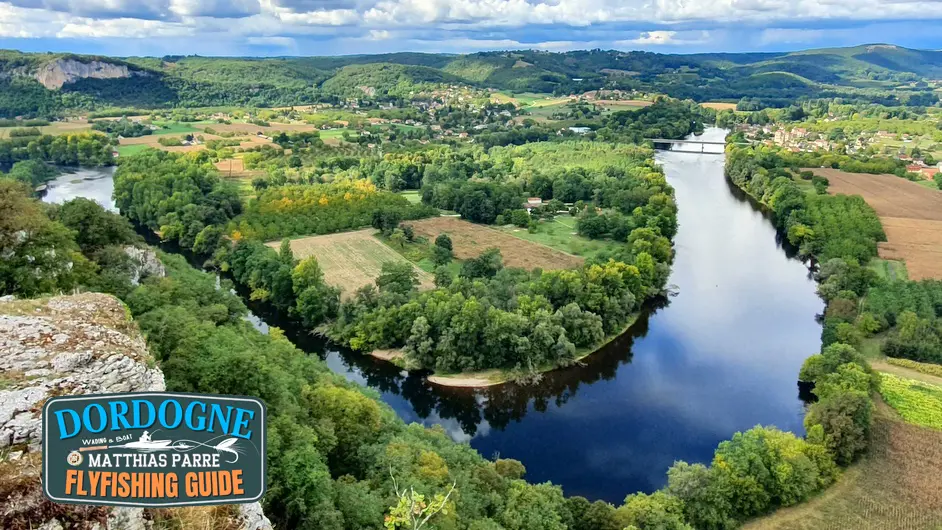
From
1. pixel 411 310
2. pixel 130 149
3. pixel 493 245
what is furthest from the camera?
pixel 130 149

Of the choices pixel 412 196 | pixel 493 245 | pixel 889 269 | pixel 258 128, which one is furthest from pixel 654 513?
pixel 258 128

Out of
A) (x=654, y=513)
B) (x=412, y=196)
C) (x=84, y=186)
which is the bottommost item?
(x=654, y=513)

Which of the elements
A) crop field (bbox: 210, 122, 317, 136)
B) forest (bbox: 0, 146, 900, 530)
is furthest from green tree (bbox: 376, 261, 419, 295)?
crop field (bbox: 210, 122, 317, 136)

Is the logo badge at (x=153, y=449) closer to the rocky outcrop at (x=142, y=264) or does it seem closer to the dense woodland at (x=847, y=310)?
the rocky outcrop at (x=142, y=264)

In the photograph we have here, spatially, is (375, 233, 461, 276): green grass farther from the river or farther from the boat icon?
the boat icon

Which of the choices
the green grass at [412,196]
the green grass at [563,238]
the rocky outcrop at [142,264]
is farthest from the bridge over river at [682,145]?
the rocky outcrop at [142,264]

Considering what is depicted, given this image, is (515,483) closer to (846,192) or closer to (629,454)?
(629,454)

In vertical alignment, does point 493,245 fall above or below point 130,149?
below

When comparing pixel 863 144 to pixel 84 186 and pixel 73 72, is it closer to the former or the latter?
pixel 84 186
